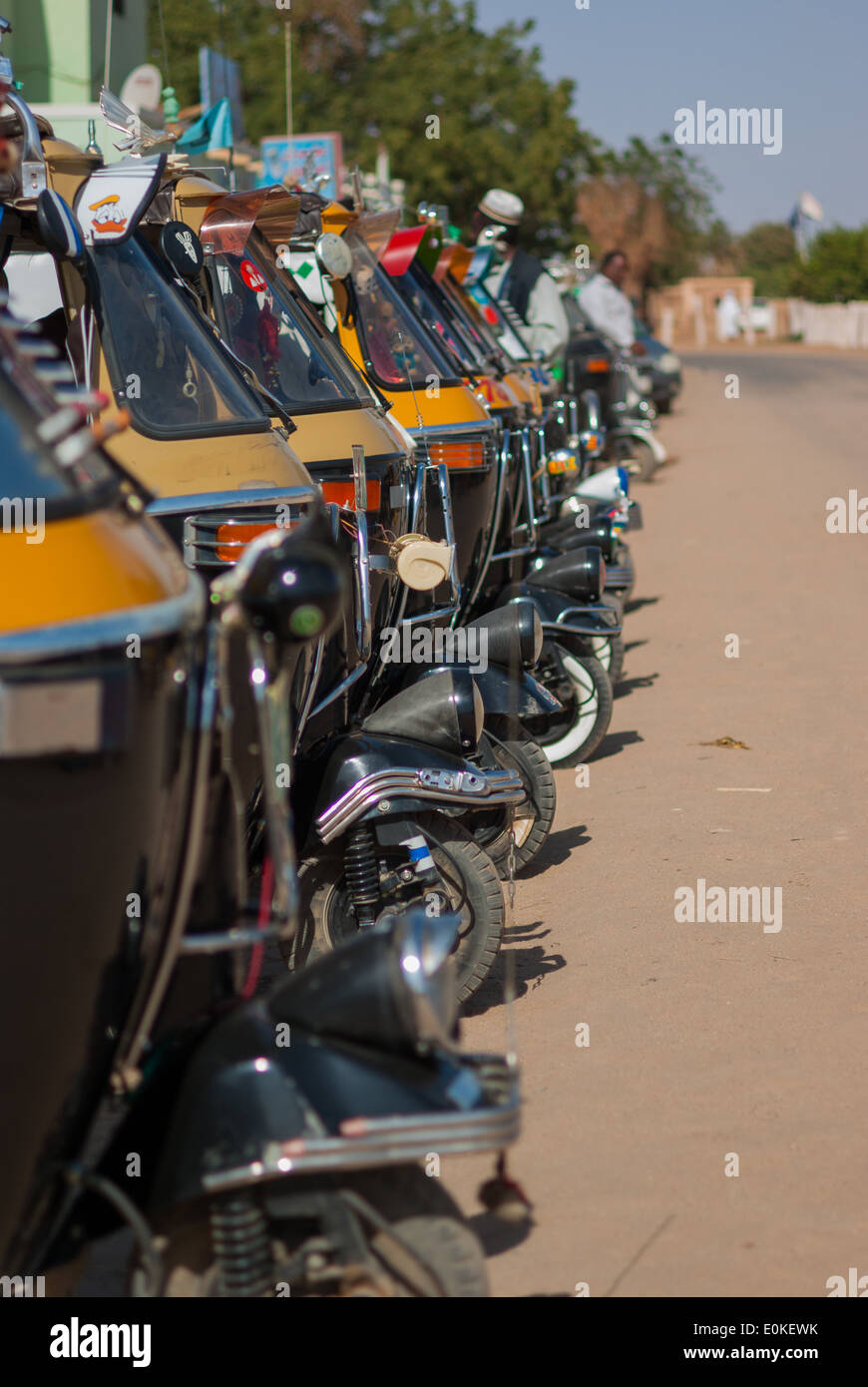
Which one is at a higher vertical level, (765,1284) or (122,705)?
(122,705)

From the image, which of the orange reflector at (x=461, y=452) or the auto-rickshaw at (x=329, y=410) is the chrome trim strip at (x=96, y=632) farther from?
the orange reflector at (x=461, y=452)

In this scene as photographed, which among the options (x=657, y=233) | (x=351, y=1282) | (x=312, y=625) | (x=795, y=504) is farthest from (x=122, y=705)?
(x=657, y=233)

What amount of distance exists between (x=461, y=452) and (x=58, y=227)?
3954 millimetres

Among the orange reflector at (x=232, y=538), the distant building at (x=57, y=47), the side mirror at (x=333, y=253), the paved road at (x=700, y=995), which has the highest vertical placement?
the distant building at (x=57, y=47)

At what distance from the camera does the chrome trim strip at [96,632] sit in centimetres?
242

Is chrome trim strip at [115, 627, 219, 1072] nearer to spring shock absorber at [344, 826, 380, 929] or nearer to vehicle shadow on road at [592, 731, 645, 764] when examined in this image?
spring shock absorber at [344, 826, 380, 929]

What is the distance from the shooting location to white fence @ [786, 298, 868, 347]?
6412 centimetres

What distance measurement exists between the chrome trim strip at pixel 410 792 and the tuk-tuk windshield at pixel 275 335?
6.73 ft

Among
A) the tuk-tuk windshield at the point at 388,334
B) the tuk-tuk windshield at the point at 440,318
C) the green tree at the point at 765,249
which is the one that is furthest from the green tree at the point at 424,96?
the green tree at the point at 765,249

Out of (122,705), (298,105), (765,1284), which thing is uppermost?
(298,105)

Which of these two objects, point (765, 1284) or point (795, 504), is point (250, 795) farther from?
Answer: point (795, 504)
